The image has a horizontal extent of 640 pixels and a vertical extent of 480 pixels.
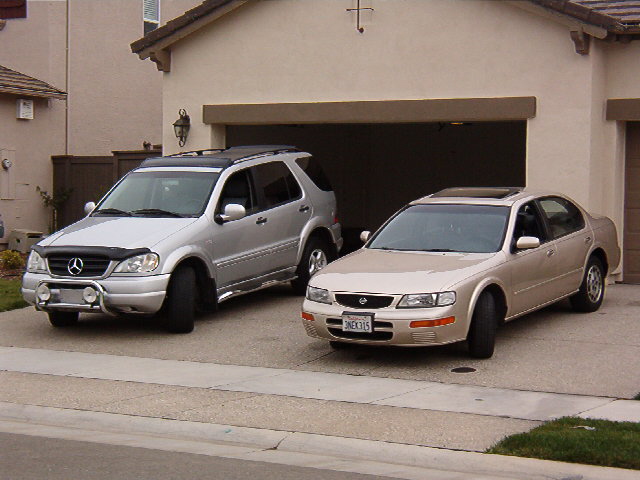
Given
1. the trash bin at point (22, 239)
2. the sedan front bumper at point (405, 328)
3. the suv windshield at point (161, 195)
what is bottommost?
the sedan front bumper at point (405, 328)

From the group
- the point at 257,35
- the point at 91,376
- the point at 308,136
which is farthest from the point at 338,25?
the point at 91,376

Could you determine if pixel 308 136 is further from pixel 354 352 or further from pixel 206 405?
pixel 206 405

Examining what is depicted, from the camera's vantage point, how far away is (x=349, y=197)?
73.8 feet

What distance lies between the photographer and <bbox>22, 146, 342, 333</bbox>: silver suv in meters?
11.3

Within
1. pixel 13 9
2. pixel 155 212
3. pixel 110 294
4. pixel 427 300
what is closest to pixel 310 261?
pixel 155 212

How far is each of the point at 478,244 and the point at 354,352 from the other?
5.66 feet

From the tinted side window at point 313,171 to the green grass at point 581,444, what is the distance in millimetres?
7593

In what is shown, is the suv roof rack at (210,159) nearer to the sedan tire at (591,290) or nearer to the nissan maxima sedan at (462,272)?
the nissan maxima sedan at (462,272)

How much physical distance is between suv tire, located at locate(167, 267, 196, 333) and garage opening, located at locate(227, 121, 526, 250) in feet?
30.9

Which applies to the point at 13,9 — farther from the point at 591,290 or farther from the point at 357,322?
the point at 357,322

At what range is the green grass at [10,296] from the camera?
13.9m

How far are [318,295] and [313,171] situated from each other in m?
4.76

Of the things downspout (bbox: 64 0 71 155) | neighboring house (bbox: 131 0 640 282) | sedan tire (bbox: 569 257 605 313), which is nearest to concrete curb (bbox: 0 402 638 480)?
sedan tire (bbox: 569 257 605 313)

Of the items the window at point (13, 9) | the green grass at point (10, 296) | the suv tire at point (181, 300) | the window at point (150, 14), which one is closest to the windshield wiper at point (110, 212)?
the suv tire at point (181, 300)
